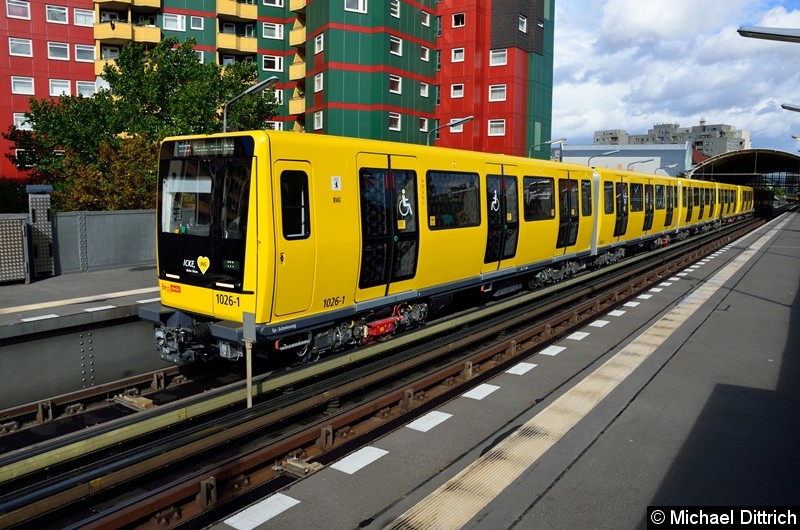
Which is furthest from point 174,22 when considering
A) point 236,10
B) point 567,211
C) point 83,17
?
point 567,211

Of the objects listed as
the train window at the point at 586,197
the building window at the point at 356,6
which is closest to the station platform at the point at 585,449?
the train window at the point at 586,197

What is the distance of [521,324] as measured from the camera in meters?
12.5

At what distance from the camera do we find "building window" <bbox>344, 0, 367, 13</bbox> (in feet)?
120

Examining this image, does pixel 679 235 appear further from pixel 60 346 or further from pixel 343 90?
pixel 60 346

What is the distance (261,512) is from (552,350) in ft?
21.8

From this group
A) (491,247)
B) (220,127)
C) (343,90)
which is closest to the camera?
(491,247)

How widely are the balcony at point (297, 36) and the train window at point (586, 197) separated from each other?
1261 inches

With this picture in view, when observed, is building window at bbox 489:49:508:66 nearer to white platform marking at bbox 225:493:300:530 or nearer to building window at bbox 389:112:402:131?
building window at bbox 389:112:402:131

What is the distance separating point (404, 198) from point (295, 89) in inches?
1526

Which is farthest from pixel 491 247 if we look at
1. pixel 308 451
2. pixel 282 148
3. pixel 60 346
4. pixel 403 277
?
pixel 60 346

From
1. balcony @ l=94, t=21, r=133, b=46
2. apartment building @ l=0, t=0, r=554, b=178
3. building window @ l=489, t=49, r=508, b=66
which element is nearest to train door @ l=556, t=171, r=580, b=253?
apartment building @ l=0, t=0, r=554, b=178

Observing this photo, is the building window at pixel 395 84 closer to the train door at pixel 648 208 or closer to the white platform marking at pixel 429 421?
the train door at pixel 648 208

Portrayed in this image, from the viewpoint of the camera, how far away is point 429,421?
24.1ft

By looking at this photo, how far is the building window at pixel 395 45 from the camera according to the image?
38.2m
